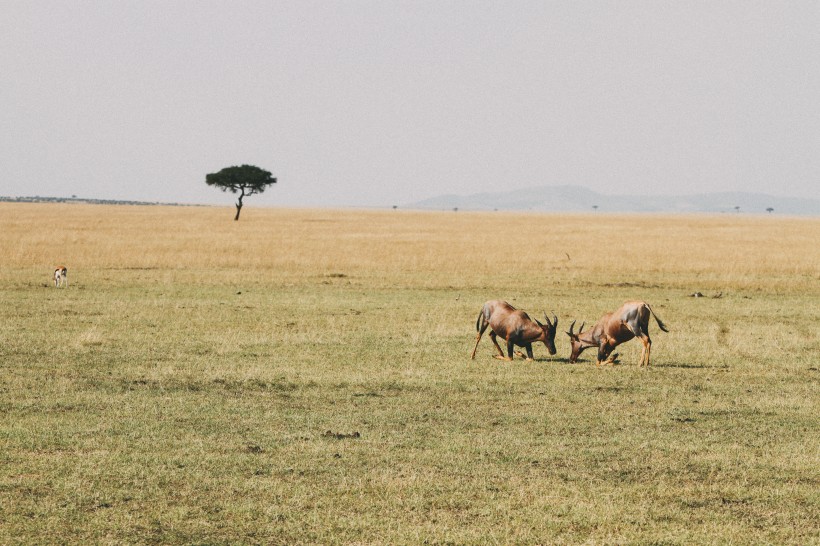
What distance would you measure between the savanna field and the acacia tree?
8803 cm

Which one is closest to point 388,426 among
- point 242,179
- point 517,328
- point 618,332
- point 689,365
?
point 517,328

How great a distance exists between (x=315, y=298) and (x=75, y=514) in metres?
21.7

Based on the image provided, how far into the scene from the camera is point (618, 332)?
18.0 metres

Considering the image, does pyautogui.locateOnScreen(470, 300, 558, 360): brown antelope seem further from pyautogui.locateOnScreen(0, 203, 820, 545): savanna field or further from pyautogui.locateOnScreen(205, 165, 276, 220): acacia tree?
pyautogui.locateOnScreen(205, 165, 276, 220): acacia tree

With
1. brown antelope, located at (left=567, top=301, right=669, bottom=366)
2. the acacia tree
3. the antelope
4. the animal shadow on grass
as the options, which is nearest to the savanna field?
the animal shadow on grass

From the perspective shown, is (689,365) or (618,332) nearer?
(618,332)

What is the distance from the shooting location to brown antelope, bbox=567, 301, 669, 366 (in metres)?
17.7

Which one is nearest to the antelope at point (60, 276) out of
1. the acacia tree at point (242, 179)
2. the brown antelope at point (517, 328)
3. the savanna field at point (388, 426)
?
the savanna field at point (388, 426)

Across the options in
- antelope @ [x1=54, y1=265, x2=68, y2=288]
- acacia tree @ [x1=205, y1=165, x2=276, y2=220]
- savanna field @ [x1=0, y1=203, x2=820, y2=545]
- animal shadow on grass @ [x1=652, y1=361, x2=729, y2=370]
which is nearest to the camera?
savanna field @ [x1=0, y1=203, x2=820, y2=545]

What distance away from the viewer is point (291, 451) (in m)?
11.1

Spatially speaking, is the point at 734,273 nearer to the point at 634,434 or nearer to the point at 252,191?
the point at 634,434

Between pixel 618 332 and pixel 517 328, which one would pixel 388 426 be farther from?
pixel 618 332

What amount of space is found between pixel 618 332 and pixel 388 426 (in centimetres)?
737

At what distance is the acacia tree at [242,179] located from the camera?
116 metres
